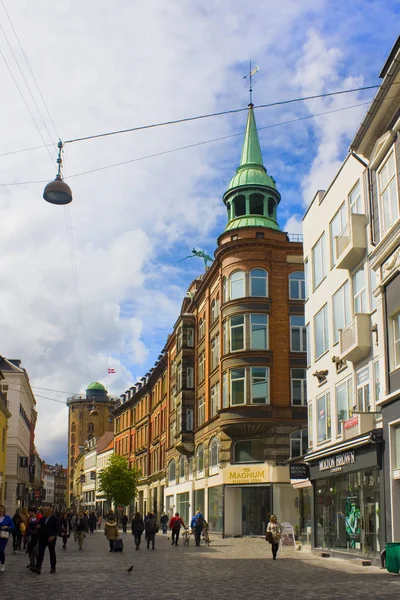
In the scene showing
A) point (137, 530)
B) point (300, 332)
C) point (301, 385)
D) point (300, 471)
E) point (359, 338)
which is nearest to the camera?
point (359, 338)

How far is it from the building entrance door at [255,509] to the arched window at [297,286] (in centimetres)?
1155

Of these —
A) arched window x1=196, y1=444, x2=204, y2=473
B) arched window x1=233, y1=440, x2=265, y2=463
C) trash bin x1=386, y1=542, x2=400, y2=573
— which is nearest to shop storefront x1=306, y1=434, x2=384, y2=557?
trash bin x1=386, y1=542, x2=400, y2=573

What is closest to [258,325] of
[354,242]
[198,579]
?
[354,242]

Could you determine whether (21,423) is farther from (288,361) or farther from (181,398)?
(288,361)

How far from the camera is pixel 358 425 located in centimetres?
2255

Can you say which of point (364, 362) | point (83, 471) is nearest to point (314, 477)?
point (364, 362)

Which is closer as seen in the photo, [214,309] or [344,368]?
[344,368]

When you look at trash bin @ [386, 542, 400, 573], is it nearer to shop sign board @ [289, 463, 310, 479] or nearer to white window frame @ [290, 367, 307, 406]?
shop sign board @ [289, 463, 310, 479]

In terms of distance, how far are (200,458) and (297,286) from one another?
1521cm

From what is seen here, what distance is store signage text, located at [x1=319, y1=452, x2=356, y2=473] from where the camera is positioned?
77.4ft

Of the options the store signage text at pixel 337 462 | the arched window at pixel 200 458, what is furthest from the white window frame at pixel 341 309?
the arched window at pixel 200 458

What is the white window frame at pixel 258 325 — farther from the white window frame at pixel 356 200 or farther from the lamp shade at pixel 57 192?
the lamp shade at pixel 57 192

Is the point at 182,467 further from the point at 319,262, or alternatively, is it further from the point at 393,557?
the point at 393,557

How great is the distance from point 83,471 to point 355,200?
115994 millimetres
